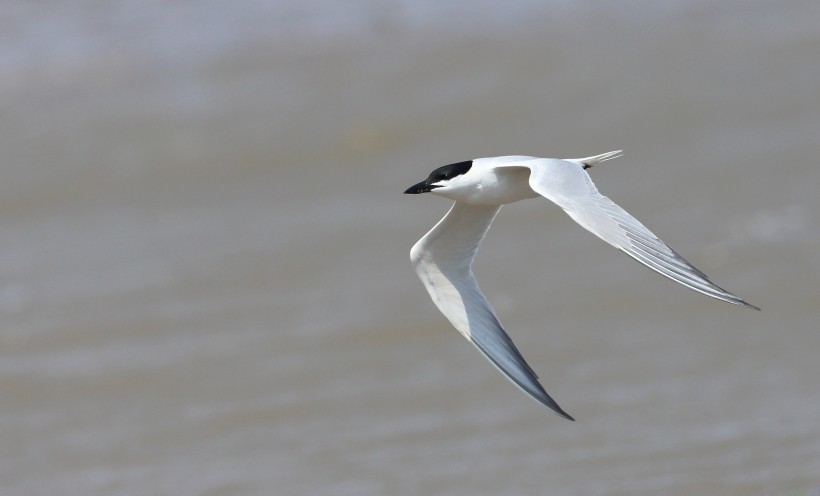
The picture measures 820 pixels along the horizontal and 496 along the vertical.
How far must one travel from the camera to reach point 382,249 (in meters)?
10.2

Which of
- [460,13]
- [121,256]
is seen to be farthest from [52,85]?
[460,13]

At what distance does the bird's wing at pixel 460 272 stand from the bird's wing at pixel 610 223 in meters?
0.82

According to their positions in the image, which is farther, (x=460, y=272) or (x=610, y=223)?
(x=460, y=272)

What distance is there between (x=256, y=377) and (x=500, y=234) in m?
2.59

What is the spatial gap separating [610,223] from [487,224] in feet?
4.90

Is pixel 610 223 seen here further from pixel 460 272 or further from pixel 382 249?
pixel 382 249

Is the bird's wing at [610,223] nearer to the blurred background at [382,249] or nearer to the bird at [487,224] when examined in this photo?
the bird at [487,224]

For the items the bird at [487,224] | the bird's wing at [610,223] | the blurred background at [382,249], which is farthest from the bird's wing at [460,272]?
the blurred background at [382,249]

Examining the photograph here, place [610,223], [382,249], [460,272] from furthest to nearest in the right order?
[382,249] < [460,272] < [610,223]

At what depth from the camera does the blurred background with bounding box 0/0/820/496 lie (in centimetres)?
730

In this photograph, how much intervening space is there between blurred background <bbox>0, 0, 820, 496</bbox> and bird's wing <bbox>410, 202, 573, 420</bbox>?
4.38 ft

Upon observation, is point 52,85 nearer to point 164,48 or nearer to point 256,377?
point 164,48

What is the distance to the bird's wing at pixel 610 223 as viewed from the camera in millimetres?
3957

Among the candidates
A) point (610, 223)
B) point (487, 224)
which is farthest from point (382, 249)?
point (610, 223)
